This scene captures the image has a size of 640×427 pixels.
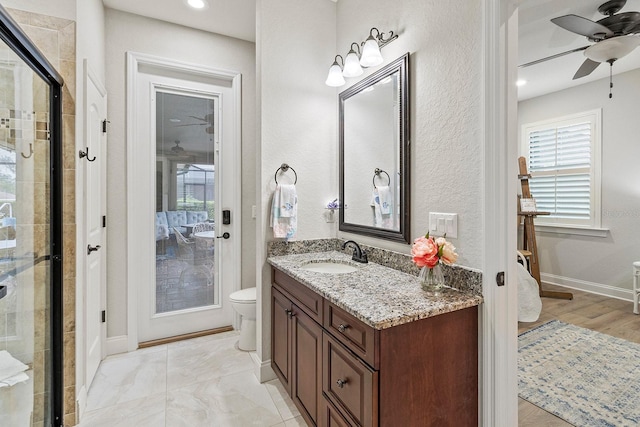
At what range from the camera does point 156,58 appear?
2615 millimetres

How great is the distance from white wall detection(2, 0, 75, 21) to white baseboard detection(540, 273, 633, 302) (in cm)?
575

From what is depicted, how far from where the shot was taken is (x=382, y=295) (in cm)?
137

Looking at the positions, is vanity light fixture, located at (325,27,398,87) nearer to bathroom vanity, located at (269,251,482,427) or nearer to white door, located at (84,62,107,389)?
bathroom vanity, located at (269,251,482,427)

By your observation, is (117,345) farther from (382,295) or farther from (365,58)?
(365,58)

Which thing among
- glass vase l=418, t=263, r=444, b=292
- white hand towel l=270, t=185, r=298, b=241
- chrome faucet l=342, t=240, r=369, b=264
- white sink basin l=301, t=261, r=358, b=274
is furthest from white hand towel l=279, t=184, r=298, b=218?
glass vase l=418, t=263, r=444, b=292

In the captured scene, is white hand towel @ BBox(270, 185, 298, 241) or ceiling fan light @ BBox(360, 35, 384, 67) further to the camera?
white hand towel @ BBox(270, 185, 298, 241)

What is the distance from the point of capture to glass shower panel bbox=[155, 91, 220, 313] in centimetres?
274

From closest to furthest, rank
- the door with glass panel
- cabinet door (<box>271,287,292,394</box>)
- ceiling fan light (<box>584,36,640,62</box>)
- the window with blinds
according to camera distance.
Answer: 1. cabinet door (<box>271,287,292,394</box>)
2. ceiling fan light (<box>584,36,640,62</box>)
3. the door with glass panel
4. the window with blinds

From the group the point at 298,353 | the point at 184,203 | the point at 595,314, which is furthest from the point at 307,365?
the point at 595,314

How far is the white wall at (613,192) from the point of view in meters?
3.68

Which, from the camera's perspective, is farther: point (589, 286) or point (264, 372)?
point (589, 286)

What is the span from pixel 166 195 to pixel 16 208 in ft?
4.04

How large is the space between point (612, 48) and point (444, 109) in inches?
82.7

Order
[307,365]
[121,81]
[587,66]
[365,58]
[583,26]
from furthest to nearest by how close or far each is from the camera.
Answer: [587,66] → [121,81] → [583,26] → [365,58] → [307,365]
